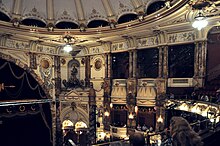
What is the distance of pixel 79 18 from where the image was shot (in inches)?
643

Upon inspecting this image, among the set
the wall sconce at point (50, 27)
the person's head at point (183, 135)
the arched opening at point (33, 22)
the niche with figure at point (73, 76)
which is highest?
the arched opening at point (33, 22)

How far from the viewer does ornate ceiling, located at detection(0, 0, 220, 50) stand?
43.6 ft

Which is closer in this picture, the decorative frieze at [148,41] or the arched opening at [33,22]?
the decorative frieze at [148,41]

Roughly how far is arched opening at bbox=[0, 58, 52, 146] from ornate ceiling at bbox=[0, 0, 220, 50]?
3572 millimetres

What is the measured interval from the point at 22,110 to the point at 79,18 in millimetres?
9672

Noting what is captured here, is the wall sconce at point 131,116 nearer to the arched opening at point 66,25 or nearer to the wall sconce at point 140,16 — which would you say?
the wall sconce at point 140,16

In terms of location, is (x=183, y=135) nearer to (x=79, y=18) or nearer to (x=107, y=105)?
(x=107, y=105)

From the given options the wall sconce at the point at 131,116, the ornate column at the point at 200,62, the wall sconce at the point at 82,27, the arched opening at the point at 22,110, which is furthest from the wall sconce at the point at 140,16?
the arched opening at the point at 22,110

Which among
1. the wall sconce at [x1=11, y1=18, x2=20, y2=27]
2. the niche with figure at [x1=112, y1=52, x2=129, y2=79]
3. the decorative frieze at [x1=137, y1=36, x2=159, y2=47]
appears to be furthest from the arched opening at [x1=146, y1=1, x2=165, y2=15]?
the wall sconce at [x1=11, y1=18, x2=20, y2=27]

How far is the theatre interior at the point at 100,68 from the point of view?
12.5 meters

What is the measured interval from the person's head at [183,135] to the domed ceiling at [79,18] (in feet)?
34.1

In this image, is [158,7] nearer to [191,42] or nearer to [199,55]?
[191,42]

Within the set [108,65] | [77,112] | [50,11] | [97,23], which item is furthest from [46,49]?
[77,112]

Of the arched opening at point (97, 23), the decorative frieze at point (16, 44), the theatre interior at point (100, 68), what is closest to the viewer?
the theatre interior at point (100, 68)
